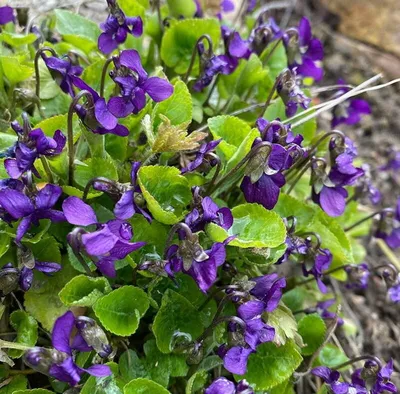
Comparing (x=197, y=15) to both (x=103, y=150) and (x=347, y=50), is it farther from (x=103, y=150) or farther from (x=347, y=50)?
(x=347, y=50)

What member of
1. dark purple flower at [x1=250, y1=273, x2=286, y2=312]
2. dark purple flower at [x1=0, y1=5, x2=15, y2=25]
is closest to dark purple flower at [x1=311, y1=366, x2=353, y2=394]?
dark purple flower at [x1=250, y1=273, x2=286, y2=312]

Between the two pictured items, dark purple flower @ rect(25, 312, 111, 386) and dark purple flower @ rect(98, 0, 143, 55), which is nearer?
dark purple flower @ rect(25, 312, 111, 386)

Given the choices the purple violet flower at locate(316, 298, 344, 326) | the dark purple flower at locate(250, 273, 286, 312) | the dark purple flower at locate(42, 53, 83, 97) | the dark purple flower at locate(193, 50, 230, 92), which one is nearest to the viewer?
the dark purple flower at locate(250, 273, 286, 312)

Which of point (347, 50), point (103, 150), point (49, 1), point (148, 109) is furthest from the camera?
point (347, 50)

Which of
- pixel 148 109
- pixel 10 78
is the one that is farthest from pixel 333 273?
pixel 10 78

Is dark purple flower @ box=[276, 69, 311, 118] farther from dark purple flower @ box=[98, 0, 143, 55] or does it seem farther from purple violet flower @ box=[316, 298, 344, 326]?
purple violet flower @ box=[316, 298, 344, 326]

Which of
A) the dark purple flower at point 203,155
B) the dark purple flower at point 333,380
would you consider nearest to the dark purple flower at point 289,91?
the dark purple flower at point 203,155

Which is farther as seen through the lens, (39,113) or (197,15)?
(197,15)
